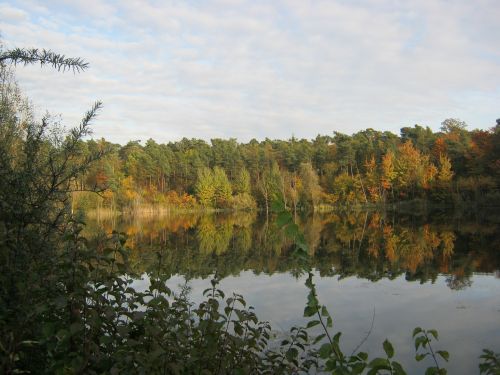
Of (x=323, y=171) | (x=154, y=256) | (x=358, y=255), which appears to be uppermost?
(x=323, y=171)

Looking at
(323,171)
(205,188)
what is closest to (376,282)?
(205,188)

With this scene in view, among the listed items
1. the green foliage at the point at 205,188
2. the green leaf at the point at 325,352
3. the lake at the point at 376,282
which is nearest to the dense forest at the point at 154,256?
the green leaf at the point at 325,352

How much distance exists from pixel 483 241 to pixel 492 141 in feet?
108

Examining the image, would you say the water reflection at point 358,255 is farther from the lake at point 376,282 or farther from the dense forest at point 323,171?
the dense forest at point 323,171

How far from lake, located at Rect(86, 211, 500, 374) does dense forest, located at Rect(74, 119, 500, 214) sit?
76.0 ft

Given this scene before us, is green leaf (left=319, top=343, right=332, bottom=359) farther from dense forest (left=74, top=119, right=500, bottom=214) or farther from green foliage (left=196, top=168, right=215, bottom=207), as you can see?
green foliage (left=196, top=168, right=215, bottom=207)

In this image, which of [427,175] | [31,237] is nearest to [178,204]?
[427,175]

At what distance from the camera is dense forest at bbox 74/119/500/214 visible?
1976 inches

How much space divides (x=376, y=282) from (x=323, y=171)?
61.8m

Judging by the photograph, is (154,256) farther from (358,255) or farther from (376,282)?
(358,255)

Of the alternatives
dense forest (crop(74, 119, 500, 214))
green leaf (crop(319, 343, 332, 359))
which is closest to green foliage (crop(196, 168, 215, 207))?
dense forest (crop(74, 119, 500, 214))

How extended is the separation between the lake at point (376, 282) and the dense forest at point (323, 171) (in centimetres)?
2316

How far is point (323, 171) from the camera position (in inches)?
2896

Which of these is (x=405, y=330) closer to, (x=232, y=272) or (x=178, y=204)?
(x=232, y=272)
